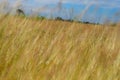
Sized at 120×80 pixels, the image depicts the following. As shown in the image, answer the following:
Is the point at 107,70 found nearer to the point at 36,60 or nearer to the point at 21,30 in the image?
the point at 36,60

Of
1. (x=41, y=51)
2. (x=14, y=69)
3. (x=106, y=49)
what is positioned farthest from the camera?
(x=106, y=49)

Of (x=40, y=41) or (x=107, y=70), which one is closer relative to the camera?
(x=107, y=70)

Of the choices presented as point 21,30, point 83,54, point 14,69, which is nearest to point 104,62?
point 83,54

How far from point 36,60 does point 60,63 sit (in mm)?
249

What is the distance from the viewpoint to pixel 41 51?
3.77 meters

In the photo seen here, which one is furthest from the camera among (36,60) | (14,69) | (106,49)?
(106,49)

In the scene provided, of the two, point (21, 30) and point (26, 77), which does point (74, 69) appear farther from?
point (21, 30)

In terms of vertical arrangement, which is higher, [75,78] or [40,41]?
[75,78]

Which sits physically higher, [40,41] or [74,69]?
[74,69]

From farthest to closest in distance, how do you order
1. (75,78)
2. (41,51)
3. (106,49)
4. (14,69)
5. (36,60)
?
(106,49)
(41,51)
(36,60)
(14,69)
(75,78)

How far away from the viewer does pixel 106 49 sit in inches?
171

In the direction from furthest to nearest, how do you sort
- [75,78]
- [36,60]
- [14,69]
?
[36,60]
[14,69]
[75,78]

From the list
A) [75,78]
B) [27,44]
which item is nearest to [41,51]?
[27,44]

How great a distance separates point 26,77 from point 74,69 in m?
0.38
